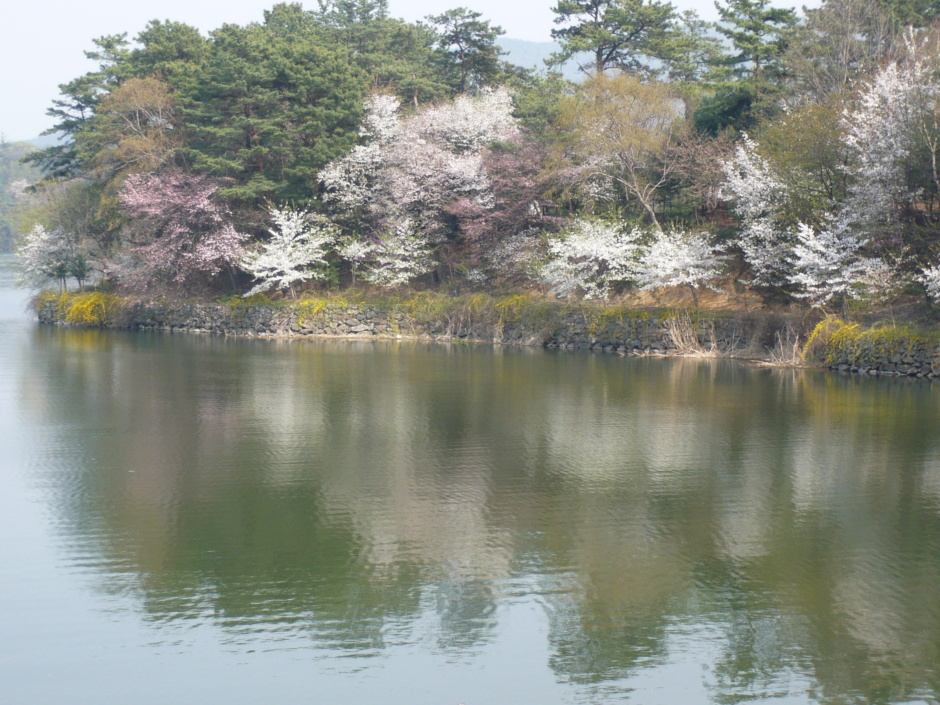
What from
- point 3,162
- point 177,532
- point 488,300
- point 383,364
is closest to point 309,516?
point 177,532

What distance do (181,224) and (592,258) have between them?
1720 cm

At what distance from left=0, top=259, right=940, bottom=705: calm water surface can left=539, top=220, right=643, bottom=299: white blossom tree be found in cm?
1184

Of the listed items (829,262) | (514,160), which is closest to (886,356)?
(829,262)

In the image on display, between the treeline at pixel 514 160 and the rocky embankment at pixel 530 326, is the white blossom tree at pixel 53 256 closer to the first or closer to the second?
the treeline at pixel 514 160

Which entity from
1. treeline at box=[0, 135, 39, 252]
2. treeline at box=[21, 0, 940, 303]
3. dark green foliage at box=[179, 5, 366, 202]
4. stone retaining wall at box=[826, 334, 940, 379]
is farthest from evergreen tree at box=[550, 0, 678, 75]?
treeline at box=[0, 135, 39, 252]

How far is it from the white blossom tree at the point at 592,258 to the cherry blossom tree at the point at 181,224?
44.6 feet

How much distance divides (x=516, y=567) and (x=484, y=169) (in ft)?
87.5

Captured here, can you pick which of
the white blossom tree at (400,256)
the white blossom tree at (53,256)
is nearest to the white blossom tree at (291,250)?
the white blossom tree at (400,256)

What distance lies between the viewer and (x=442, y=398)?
18.9m

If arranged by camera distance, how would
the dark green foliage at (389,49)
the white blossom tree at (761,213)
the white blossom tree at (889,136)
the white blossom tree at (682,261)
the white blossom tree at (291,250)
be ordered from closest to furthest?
the white blossom tree at (889,136) < the white blossom tree at (761,213) < the white blossom tree at (682,261) < the white blossom tree at (291,250) < the dark green foliage at (389,49)

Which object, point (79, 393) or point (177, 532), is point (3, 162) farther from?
point (177, 532)

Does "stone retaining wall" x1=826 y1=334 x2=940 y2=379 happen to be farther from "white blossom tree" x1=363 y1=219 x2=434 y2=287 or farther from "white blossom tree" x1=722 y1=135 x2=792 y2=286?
"white blossom tree" x1=363 y1=219 x2=434 y2=287

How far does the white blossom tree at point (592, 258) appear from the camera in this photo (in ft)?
96.9

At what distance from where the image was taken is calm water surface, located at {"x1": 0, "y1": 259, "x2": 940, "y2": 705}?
6492mm
